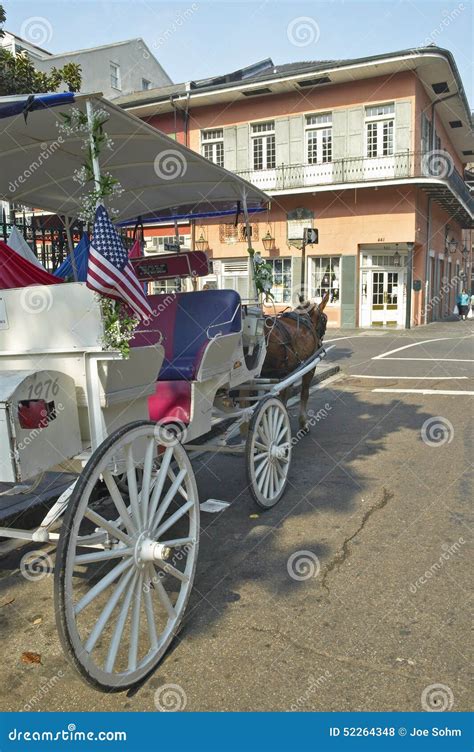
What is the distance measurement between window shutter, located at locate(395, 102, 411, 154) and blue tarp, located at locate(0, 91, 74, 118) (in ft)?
69.6

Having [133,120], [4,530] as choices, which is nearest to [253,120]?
[133,120]

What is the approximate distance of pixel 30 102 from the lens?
118 inches

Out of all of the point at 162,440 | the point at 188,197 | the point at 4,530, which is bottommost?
the point at 4,530

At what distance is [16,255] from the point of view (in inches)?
149

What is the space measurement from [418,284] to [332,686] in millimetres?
22162

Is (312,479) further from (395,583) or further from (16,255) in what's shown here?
(16,255)

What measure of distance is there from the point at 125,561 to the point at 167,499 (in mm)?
413

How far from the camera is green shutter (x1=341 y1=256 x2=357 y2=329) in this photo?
23109mm
